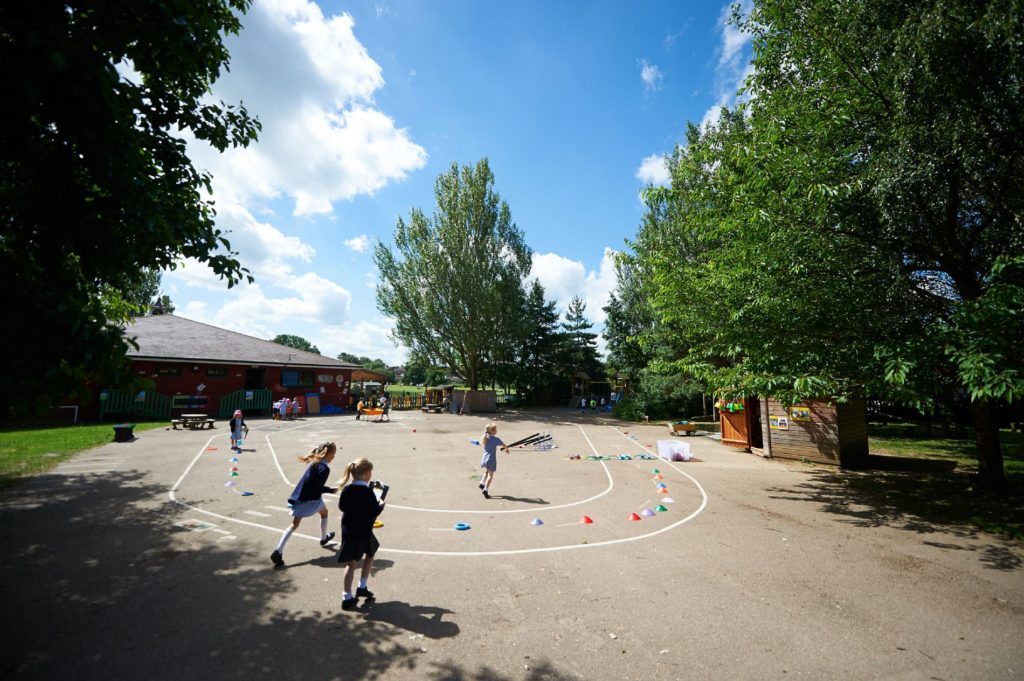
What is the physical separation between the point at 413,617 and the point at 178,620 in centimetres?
261

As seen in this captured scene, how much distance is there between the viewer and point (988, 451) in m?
10.6

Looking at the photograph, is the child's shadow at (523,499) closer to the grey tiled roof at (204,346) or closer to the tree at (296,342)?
the grey tiled roof at (204,346)

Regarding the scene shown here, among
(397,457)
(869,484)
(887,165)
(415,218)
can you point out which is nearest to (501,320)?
(415,218)

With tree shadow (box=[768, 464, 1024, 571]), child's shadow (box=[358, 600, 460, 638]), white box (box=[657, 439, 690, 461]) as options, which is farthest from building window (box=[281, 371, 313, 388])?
tree shadow (box=[768, 464, 1024, 571])

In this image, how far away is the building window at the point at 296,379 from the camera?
3259 cm

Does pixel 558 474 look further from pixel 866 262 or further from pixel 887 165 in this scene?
pixel 887 165

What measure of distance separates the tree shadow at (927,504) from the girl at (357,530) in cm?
915

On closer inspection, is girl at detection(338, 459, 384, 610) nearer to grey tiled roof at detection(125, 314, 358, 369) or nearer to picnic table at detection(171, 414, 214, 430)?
picnic table at detection(171, 414, 214, 430)

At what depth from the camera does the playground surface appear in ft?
14.2

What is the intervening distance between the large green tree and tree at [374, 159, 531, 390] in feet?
92.9

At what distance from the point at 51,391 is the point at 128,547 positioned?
4.89 metres

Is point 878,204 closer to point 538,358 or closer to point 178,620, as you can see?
point 178,620

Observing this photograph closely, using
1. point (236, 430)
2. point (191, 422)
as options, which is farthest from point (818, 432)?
point (191, 422)

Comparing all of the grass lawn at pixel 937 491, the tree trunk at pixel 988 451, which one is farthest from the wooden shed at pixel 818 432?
the tree trunk at pixel 988 451
